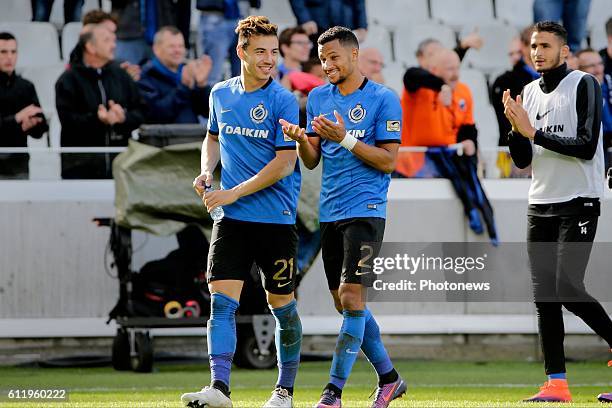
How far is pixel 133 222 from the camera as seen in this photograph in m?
11.1

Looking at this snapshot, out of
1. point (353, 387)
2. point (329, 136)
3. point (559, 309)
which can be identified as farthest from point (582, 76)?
point (353, 387)

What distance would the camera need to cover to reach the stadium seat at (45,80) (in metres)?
14.0

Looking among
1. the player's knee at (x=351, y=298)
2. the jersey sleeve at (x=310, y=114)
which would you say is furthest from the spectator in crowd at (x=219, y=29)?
the player's knee at (x=351, y=298)

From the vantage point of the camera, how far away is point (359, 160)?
7352 mm

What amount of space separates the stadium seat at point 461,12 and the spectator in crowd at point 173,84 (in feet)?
14.6

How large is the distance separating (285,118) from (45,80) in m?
7.37

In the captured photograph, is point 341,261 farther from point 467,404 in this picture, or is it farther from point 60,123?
point 60,123

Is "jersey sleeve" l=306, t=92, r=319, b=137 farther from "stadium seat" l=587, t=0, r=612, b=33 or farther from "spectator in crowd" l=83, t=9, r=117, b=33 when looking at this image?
"stadium seat" l=587, t=0, r=612, b=33

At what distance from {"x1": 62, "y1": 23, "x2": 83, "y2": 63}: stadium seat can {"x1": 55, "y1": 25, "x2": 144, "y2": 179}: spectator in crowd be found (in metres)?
1.98

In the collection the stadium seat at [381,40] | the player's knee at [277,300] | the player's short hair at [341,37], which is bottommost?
the player's knee at [277,300]

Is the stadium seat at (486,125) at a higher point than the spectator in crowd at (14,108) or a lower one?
lower

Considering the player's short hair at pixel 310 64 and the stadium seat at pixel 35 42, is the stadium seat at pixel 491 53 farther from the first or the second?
the stadium seat at pixel 35 42

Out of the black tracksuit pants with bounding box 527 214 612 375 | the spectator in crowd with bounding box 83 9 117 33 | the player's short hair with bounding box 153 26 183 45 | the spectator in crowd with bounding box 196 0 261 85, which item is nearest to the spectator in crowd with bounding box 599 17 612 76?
the spectator in crowd with bounding box 196 0 261 85

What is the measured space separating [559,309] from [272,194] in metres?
2.16
